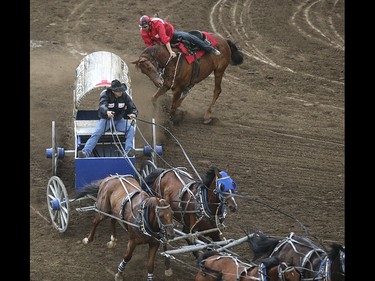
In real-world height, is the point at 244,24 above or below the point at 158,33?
below

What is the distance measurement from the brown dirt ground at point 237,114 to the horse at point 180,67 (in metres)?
0.61

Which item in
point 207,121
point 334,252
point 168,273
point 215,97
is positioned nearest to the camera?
point 334,252

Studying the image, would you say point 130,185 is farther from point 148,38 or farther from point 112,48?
point 112,48

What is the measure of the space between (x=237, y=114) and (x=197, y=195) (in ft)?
19.2

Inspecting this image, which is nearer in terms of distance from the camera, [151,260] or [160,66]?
[151,260]

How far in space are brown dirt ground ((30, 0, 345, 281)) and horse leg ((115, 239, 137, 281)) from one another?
0.18m

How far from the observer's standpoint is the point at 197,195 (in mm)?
10820

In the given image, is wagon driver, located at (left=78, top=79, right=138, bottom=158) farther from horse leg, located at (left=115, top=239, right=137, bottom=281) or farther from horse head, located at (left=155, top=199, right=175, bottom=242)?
horse head, located at (left=155, top=199, right=175, bottom=242)

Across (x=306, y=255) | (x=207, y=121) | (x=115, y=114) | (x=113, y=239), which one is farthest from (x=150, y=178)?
(x=207, y=121)

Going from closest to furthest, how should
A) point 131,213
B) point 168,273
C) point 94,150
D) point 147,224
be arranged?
1. point 147,224
2. point 131,213
3. point 168,273
4. point 94,150

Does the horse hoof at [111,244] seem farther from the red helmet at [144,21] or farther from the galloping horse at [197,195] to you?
the red helmet at [144,21]

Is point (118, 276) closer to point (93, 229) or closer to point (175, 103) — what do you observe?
point (93, 229)

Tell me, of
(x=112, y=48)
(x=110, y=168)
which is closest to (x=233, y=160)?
(x=110, y=168)

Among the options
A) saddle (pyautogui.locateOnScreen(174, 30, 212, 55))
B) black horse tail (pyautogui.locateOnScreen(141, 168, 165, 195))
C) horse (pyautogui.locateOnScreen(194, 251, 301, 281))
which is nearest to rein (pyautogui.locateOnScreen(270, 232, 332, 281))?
horse (pyautogui.locateOnScreen(194, 251, 301, 281))
